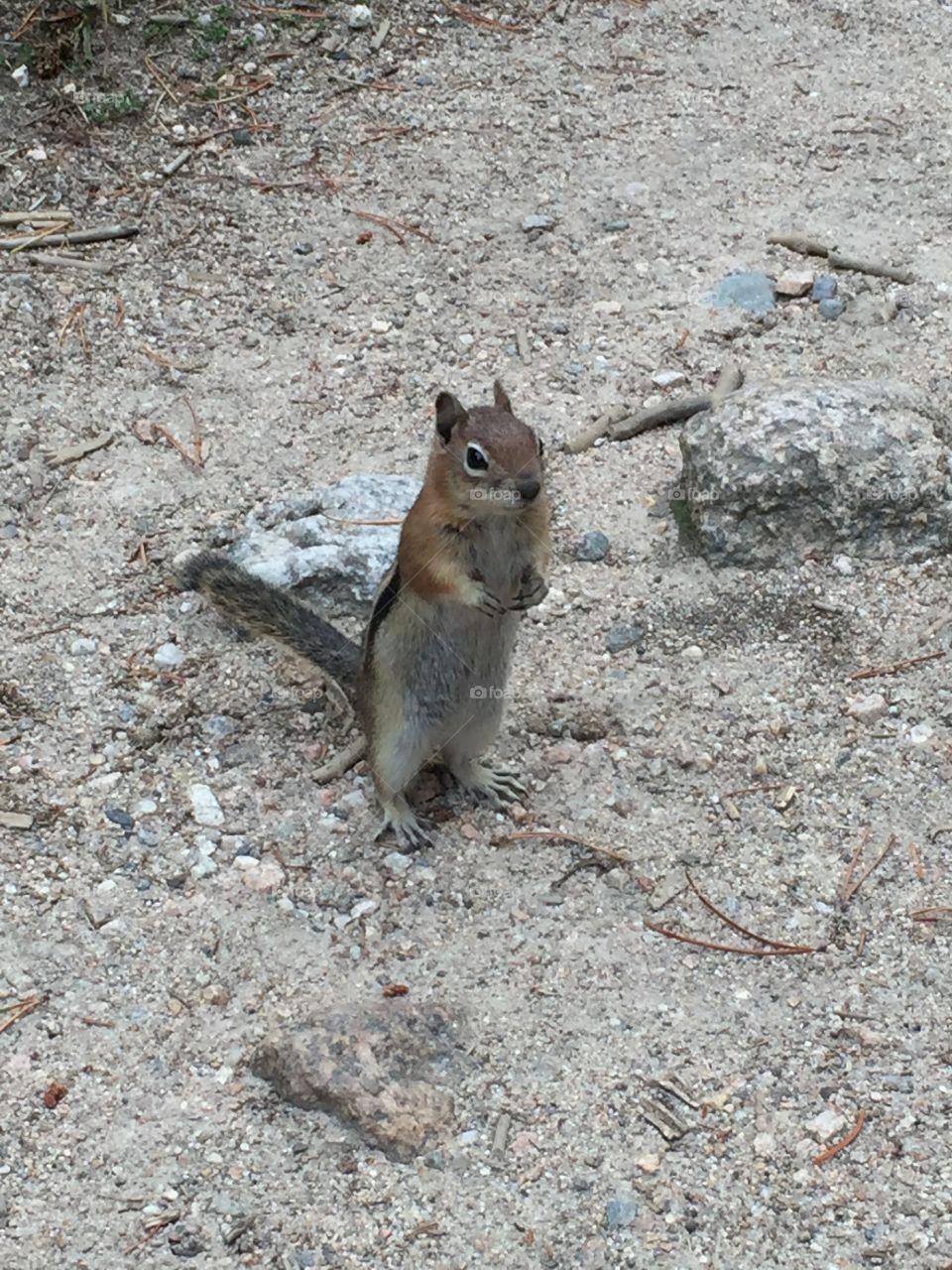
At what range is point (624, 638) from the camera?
13.9ft

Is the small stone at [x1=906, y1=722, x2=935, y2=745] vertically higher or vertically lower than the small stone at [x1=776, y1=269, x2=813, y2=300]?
lower

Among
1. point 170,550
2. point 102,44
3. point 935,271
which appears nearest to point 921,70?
point 935,271

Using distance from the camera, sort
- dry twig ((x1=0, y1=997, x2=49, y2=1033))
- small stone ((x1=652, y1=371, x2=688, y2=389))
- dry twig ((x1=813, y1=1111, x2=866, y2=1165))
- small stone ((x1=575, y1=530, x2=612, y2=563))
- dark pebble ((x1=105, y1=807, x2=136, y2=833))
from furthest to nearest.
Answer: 1. small stone ((x1=652, y1=371, x2=688, y2=389))
2. small stone ((x1=575, y1=530, x2=612, y2=563))
3. dark pebble ((x1=105, y1=807, x2=136, y2=833))
4. dry twig ((x1=0, y1=997, x2=49, y2=1033))
5. dry twig ((x1=813, y1=1111, x2=866, y2=1165))

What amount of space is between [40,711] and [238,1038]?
3.82 feet

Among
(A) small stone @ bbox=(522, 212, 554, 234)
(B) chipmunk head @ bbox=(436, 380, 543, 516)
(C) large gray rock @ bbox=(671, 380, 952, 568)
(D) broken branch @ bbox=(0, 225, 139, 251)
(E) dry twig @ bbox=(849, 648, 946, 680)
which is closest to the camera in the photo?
(B) chipmunk head @ bbox=(436, 380, 543, 516)

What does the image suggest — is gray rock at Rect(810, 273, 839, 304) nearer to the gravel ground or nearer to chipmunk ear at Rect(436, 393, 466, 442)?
the gravel ground

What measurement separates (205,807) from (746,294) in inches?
106

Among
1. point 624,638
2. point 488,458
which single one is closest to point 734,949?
point 624,638

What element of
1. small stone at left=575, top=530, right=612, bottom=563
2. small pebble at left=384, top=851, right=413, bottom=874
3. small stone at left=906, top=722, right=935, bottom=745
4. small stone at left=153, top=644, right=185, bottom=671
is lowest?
small pebble at left=384, top=851, right=413, bottom=874

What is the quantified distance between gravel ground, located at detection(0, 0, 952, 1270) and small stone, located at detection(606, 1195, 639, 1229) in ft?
0.06

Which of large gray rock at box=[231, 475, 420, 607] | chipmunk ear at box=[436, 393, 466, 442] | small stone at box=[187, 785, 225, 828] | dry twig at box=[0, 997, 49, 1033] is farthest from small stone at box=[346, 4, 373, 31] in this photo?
dry twig at box=[0, 997, 49, 1033]

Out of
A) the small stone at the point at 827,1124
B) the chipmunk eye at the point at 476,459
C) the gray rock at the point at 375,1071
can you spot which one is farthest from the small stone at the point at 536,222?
the small stone at the point at 827,1124

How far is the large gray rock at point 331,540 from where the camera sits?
4.25 metres

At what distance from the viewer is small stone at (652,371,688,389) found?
16.5 feet
